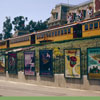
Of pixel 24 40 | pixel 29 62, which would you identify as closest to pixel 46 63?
pixel 29 62

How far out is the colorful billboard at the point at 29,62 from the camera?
26.7 metres

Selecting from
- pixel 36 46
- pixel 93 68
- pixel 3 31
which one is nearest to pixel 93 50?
pixel 93 68

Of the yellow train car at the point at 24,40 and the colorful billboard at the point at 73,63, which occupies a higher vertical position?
the yellow train car at the point at 24,40

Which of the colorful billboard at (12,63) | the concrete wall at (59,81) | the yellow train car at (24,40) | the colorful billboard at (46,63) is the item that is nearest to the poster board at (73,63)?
the concrete wall at (59,81)

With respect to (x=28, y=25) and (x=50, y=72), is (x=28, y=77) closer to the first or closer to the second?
(x=50, y=72)

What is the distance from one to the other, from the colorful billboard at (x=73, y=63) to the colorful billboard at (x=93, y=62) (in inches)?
51.1

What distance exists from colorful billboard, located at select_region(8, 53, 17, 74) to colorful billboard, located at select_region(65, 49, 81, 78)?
1027cm

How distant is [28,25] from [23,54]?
236 ft

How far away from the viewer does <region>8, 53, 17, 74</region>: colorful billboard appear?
1190 inches

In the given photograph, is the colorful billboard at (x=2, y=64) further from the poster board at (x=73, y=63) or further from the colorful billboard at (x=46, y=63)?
the poster board at (x=73, y=63)

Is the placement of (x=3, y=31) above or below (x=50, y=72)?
above

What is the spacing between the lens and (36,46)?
26.8 metres

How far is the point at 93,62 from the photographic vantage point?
770 inches

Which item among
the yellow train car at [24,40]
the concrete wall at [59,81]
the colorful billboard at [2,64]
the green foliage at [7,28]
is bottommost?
the concrete wall at [59,81]
